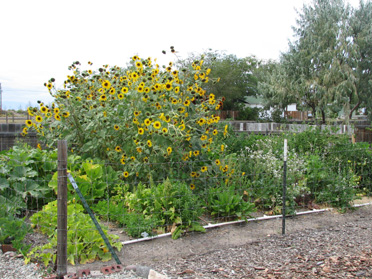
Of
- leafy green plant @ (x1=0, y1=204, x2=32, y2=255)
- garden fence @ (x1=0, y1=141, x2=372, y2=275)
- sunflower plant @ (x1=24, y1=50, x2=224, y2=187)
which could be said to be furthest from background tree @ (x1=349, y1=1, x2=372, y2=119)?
leafy green plant @ (x1=0, y1=204, x2=32, y2=255)

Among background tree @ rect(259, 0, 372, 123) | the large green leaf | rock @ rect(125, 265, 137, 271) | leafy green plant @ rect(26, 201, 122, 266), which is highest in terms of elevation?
background tree @ rect(259, 0, 372, 123)

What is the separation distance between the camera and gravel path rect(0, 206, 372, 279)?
2.95 m

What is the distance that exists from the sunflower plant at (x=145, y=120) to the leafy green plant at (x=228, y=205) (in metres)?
0.39

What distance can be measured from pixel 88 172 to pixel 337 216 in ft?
10.7

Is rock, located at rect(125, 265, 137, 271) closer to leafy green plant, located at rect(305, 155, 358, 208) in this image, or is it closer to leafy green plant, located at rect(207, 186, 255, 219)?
leafy green plant, located at rect(207, 186, 255, 219)

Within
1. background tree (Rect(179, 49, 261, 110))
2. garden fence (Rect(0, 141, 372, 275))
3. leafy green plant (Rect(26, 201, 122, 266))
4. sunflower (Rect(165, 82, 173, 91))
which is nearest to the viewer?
leafy green plant (Rect(26, 201, 122, 266))

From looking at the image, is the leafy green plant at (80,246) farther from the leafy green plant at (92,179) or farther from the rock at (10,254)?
the leafy green plant at (92,179)

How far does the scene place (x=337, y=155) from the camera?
6164mm

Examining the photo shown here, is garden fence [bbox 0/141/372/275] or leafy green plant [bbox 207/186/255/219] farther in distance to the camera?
leafy green plant [bbox 207/186/255/219]

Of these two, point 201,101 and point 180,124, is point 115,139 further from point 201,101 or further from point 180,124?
point 201,101

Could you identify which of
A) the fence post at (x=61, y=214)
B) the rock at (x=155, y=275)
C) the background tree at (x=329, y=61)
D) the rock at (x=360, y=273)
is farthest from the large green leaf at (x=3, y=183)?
the background tree at (x=329, y=61)

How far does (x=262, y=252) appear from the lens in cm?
344

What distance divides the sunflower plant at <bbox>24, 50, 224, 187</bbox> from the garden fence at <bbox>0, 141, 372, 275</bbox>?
0.11 meters

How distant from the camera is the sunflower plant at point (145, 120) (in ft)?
14.3
